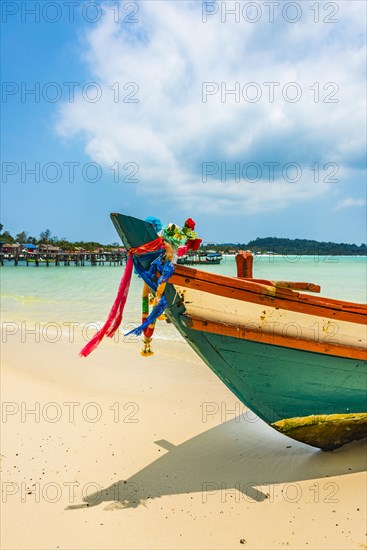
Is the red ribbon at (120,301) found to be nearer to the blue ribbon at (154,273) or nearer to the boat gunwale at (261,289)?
the blue ribbon at (154,273)

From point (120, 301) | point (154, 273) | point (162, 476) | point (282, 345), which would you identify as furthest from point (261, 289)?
point (162, 476)

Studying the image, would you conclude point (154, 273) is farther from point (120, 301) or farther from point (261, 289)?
point (261, 289)

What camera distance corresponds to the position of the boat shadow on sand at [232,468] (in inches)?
135

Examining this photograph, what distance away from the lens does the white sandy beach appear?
2.93 meters

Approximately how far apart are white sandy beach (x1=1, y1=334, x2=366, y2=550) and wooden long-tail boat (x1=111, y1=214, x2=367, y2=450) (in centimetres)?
48

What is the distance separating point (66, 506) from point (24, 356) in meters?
4.87

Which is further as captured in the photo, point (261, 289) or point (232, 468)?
point (232, 468)

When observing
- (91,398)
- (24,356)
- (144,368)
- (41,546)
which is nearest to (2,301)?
(24,356)

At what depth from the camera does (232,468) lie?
12.7 feet

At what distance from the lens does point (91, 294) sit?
19406 mm

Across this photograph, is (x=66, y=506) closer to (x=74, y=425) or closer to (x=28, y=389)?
(x=74, y=425)

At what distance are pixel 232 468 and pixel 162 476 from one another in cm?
68

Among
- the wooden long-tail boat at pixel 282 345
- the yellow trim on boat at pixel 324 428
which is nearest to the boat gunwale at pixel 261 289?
the wooden long-tail boat at pixel 282 345

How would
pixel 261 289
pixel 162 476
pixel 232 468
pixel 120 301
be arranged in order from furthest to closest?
pixel 232 468, pixel 162 476, pixel 261 289, pixel 120 301
